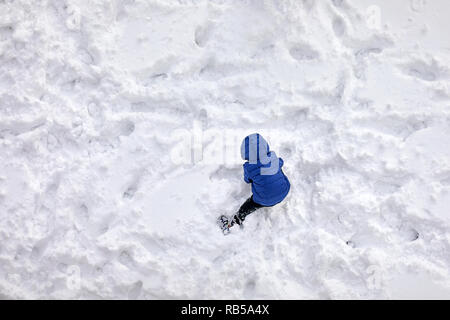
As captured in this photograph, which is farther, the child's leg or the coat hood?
the child's leg

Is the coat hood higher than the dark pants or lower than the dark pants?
higher

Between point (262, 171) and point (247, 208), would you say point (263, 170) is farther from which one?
point (247, 208)

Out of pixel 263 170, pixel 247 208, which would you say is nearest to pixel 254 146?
pixel 263 170

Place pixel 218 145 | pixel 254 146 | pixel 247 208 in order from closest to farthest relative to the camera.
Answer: pixel 254 146 < pixel 247 208 < pixel 218 145

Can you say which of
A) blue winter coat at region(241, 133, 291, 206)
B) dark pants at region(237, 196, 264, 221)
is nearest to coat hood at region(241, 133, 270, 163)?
blue winter coat at region(241, 133, 291, 206)

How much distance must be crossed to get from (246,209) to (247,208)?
1 cm

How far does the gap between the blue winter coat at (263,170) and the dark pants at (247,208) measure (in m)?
0.14

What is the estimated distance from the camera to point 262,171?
2.47 metres

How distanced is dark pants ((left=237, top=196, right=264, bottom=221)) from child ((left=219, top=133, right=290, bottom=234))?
0.06 meters

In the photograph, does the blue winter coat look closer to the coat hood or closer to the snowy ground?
the coat hood

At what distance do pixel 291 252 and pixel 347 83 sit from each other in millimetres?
1295

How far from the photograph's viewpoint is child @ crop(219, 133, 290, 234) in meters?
2.42
